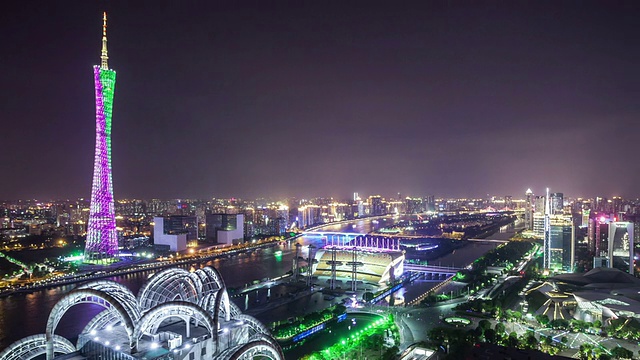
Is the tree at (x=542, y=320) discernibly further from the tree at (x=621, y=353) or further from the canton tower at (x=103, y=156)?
the canton tower at (x=103, y=156)

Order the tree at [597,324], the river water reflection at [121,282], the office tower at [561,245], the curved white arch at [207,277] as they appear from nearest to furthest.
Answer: the curved white arch at [207,277], the tree at [597,324], the river water reflection at [121,282], the office tower at [561,245]

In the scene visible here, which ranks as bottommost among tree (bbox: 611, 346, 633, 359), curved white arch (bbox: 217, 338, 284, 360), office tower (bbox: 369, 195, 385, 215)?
office tower (bbox: 369, 195, 385, 215)

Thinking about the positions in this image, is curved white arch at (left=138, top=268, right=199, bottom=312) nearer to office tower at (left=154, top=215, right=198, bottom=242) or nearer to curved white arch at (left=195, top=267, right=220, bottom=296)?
curved white arch at (left=195, top=267, right=220, bottom=296)

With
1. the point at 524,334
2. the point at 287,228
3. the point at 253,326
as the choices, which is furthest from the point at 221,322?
the point at 287,228

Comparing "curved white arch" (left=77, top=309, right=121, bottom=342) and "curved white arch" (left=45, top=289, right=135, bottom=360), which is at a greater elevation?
"curved white arch" (left=45, top=289, right=135, bottom=360)

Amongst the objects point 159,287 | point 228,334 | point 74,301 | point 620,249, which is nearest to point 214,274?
point 159,287

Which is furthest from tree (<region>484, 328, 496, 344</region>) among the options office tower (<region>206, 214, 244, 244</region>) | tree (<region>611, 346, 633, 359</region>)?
office tower (<region>206, 214, 244, 244</region>)

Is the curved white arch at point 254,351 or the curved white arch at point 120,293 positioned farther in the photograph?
the curved white arch at point 120,293

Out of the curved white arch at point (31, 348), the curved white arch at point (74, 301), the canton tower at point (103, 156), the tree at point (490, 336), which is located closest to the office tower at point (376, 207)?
the canton tower at point (103, 156)
